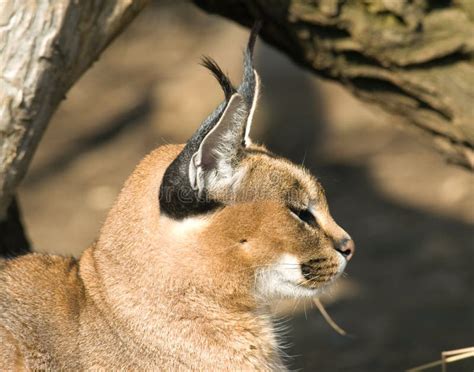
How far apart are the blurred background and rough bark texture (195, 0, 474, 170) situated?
0.50m

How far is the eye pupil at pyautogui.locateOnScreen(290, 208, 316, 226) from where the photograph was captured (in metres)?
4.16

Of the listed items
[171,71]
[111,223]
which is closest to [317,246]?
[111,223]

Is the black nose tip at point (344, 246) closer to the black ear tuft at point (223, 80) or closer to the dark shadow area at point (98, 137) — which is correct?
the black ear tuft at point (223, 80)

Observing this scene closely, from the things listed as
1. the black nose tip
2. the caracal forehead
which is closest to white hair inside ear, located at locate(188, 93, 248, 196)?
the caracal forehead

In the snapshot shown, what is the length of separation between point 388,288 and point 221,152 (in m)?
3.63

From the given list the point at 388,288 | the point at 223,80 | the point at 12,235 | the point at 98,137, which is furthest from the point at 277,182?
the point at 98,137

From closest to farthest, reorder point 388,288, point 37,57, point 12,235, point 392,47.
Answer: point 37,57 < point 392,47 < point 12,235 < point 388,288

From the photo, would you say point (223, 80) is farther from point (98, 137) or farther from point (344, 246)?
point (98, 137)

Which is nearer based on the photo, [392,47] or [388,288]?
[392,47]

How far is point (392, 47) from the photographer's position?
217 inches

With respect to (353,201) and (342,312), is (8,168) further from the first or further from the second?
(353,201)

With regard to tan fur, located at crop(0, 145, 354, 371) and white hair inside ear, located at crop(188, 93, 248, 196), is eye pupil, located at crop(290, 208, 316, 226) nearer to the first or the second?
tan fur, located at crop(0, 145, 354, 371)

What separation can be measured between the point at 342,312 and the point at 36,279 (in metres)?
3.16

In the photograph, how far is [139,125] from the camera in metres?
10.1
